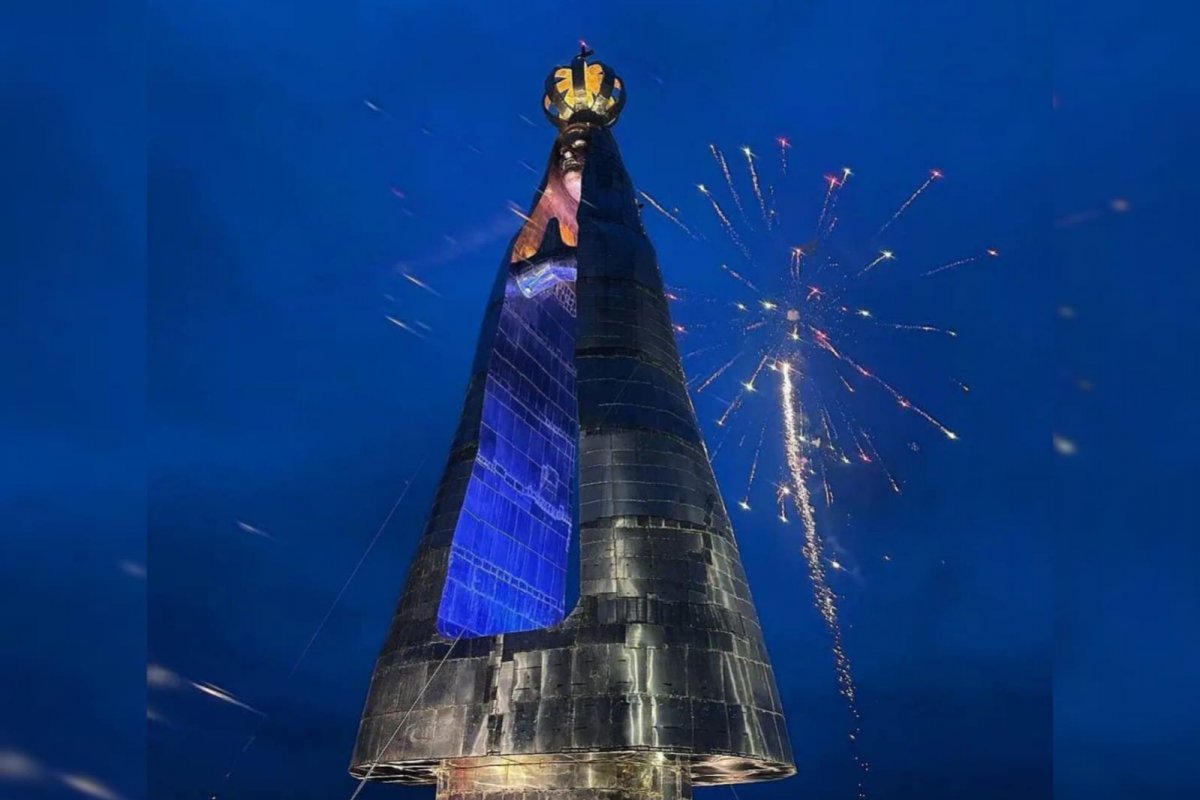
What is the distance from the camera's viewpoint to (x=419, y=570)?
74.7ft

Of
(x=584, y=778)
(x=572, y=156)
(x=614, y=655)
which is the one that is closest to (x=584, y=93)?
(x=572, y=156)

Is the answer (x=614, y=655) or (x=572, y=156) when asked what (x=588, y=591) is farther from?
(x=572, y=156)

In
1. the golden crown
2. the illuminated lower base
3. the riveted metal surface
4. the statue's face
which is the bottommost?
the illuminated lower base

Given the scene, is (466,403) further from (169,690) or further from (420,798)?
(420,798)

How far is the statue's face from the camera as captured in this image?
1100 inches

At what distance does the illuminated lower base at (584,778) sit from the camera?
18875 millimetres

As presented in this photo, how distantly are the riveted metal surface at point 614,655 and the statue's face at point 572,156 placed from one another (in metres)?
5.75

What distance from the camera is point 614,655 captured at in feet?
62.0

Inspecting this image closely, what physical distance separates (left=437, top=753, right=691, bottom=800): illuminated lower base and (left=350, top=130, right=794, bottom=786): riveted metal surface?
0.09 ft

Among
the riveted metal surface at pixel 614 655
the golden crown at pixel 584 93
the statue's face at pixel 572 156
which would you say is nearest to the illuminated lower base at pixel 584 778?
the riveted metal surface at pixel 614 655

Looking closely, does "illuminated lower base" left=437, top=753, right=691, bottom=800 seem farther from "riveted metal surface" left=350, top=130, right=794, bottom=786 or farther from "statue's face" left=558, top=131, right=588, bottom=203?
"statue's face" left=558, top=131, right=588, bottom=203

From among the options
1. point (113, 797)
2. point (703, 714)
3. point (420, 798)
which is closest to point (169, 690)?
point (113, 797)

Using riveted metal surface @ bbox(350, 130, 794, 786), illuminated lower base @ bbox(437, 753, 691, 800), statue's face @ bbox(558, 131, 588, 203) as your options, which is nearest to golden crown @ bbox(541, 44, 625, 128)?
statue's face @ bbox(558, 131, 588, 203)

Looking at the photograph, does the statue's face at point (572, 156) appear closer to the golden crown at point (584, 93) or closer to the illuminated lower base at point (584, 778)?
the golden crown at point (584, 93)
